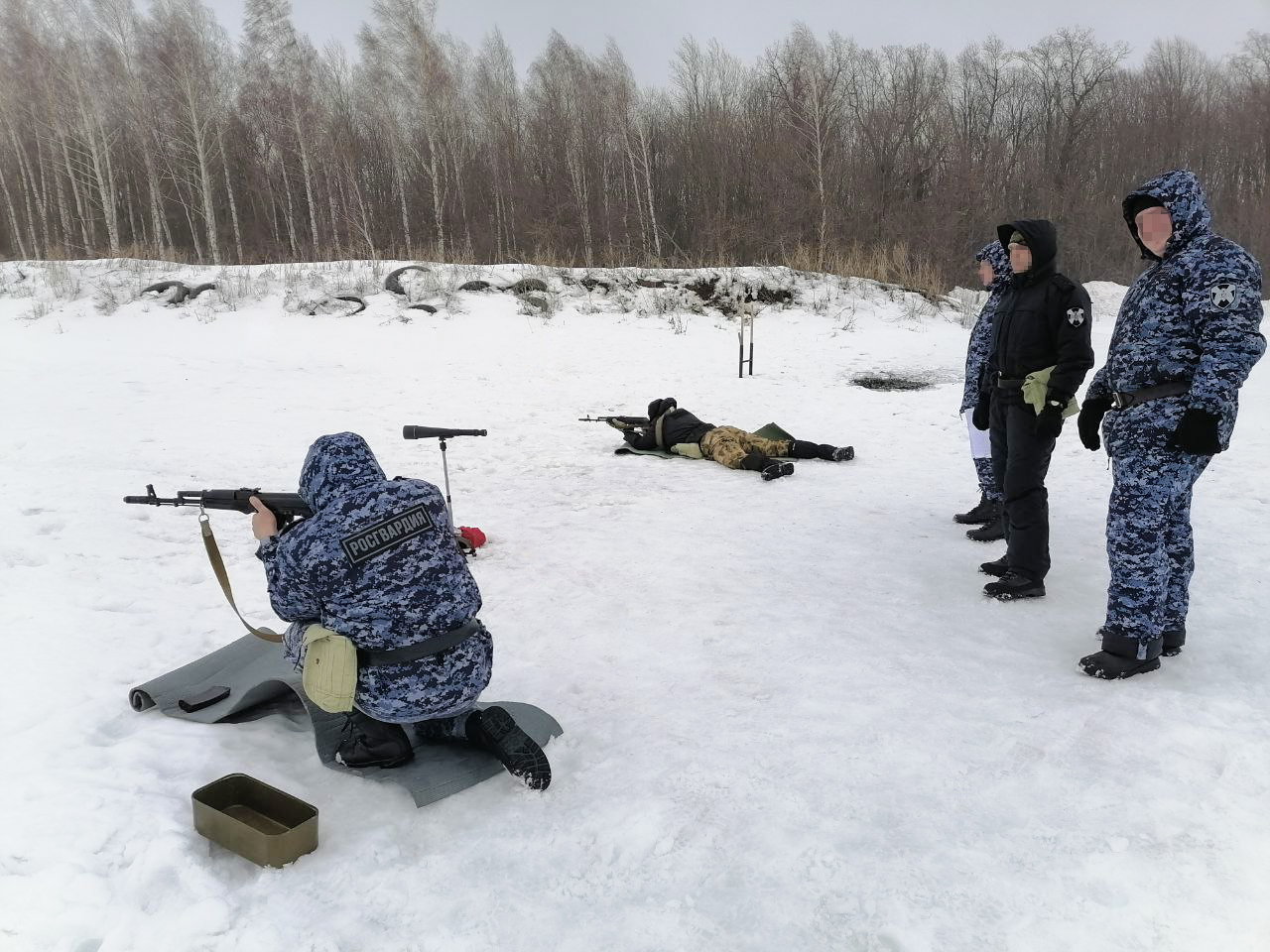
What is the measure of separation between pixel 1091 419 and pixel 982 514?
203 cm

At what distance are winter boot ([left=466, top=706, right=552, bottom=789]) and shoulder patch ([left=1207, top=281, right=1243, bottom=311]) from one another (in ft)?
Result: 9.17

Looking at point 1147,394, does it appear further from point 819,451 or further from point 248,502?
point 819,451

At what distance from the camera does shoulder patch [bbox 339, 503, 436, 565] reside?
2.45 m

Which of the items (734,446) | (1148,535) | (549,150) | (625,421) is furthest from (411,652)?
(549,150)

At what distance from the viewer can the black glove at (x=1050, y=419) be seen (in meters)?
3.87

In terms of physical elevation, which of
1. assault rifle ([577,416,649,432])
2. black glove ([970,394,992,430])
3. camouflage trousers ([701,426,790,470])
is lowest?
camouflage trousers ([701,426,790,470])

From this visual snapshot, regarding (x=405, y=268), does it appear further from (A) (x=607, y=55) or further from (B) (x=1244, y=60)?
(B) (x=1244, y=60)

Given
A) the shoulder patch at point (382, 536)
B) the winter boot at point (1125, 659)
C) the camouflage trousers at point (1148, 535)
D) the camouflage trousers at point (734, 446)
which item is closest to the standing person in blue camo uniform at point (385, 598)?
the shoulder patch at point (382, 536)

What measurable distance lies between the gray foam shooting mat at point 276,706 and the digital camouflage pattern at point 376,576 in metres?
0.20

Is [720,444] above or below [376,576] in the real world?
below

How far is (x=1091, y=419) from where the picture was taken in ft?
10.7

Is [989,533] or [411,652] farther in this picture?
[989,533]

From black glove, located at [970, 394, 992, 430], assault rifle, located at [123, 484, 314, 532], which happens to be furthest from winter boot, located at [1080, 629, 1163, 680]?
assault rifle, located at [123, 484, 314, 532]

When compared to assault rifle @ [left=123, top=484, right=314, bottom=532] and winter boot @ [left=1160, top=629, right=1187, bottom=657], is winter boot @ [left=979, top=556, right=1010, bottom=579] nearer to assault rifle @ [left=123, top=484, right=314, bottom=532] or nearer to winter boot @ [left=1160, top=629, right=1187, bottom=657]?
winter boot @ [left=1160, top=629, right=1187, bottom=657]
